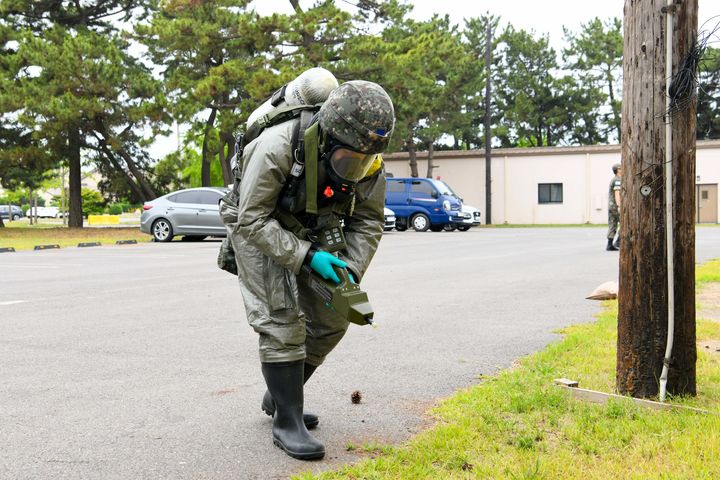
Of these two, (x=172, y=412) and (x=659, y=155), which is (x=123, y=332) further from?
(x=659, y=155)

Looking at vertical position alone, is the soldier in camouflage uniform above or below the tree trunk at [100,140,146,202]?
below

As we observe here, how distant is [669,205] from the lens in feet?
13.3

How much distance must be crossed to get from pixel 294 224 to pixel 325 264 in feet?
1.12

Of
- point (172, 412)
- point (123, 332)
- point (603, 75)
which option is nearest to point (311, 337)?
point (172, 412)

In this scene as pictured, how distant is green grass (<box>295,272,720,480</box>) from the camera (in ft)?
10.4

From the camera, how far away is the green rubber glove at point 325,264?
11.2 feet

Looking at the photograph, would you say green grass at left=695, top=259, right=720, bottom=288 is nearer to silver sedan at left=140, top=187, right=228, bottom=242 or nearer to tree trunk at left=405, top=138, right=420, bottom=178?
silver sedan at left=140, top=187, right=228, bottom=242

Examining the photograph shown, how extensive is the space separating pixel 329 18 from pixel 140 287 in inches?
817

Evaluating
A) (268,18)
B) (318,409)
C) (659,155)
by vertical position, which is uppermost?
(268,18)

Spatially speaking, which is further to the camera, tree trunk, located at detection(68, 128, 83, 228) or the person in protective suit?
tree trunk, located at detection(68, 128, 83, 228)

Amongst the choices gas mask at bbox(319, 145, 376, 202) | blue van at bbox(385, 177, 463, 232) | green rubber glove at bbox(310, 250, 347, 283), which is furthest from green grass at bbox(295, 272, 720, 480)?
blue van at bbox(385, 177, 463, 232)

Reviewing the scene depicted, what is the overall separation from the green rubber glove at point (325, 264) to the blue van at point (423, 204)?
2550cm

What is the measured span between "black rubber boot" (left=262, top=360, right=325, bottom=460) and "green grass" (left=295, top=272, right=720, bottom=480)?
275 mm

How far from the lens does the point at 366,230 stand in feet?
12.9
